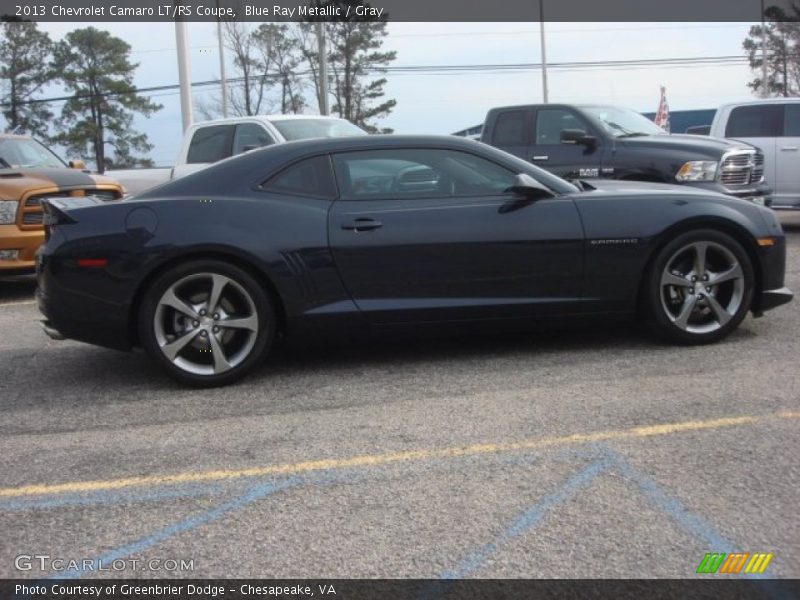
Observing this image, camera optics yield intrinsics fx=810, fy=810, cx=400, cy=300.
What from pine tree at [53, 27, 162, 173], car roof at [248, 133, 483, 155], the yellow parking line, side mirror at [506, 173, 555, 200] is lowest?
the yellow parking line

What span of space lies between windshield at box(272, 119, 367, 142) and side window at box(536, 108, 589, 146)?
225 cm

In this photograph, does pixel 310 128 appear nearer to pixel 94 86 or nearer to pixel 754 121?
pixel 754 121

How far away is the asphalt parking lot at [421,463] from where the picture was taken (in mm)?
2824

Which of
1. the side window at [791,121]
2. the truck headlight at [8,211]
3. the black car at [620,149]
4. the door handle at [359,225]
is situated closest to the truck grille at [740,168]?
the black car at [620,149]

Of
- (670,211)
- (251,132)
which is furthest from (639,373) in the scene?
(251,132)

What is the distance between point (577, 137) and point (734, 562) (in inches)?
284

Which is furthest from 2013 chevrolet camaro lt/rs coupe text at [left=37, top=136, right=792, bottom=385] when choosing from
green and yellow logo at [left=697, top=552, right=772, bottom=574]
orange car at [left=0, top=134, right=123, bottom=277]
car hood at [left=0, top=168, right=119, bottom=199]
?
car hood at [left=0, top=168, right=119, bottom=199]

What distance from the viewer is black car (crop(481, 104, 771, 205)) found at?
8.91m

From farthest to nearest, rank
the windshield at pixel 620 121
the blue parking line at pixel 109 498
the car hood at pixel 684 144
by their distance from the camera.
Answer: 1. the windshield at pixel 620 121
2. the car hood at pixel 684 144
3. the blue parking line at pixel 109 498

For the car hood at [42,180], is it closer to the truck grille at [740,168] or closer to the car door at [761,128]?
the truck grille at [740,168]

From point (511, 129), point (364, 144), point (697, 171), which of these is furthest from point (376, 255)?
point (511, 129)

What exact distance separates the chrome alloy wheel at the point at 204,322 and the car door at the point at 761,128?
9.07 m

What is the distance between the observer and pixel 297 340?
486cm

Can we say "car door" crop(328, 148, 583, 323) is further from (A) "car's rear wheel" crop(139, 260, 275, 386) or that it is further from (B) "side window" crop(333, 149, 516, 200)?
(A) "car's rear wheel" crop(139, 260, 275, 386)
